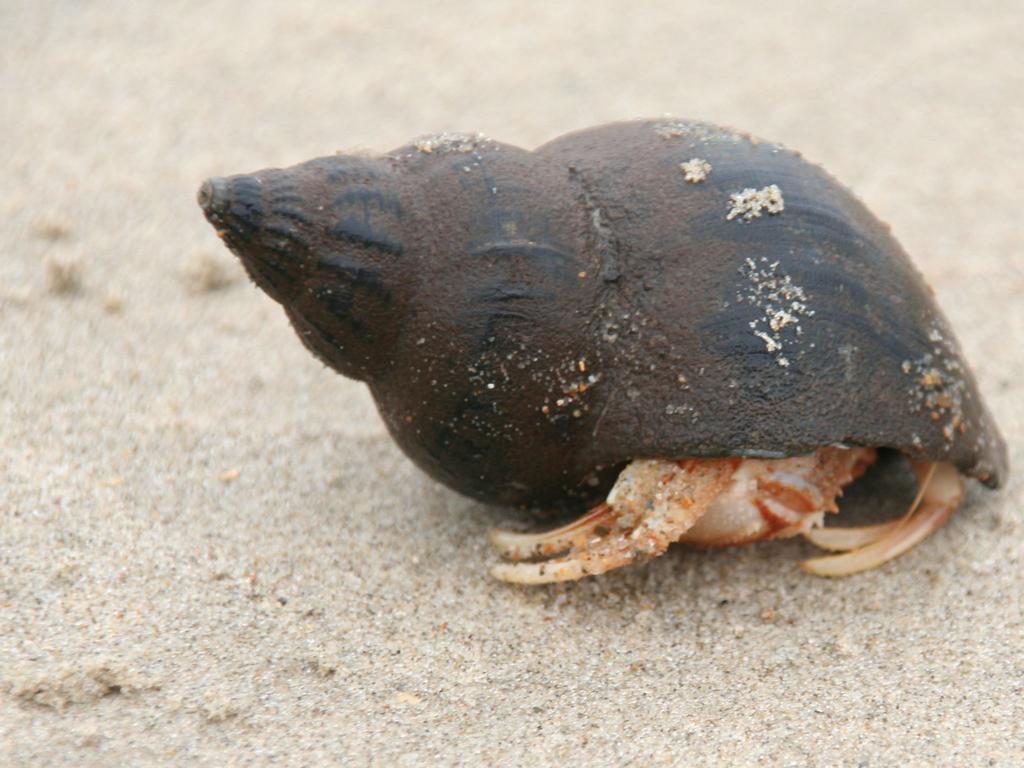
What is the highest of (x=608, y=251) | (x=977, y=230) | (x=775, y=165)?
(x=775, y=165)

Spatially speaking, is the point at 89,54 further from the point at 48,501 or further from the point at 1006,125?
the point at 1006,125

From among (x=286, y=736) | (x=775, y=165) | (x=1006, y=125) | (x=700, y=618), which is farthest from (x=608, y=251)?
(x=1006, y=125)

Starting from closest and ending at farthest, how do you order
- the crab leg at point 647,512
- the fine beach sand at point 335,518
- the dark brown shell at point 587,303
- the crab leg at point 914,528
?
the fine beach sand at point 335,518, the dark brown shell at point 587,303, the crab leg at point 647,512, the crab leg at point 914,528

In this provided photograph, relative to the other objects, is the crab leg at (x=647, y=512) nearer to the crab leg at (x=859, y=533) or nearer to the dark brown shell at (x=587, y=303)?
the dark brown shell at (x=587, y=303)

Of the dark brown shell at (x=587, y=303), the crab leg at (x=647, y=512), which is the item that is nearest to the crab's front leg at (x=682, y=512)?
the crab leg at (x=647, y=512)

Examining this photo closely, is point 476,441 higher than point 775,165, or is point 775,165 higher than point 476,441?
point 775,165

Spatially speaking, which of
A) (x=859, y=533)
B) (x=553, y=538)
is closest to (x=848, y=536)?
(x=859, y=533)

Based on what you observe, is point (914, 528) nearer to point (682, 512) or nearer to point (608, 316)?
point (682, 512)
